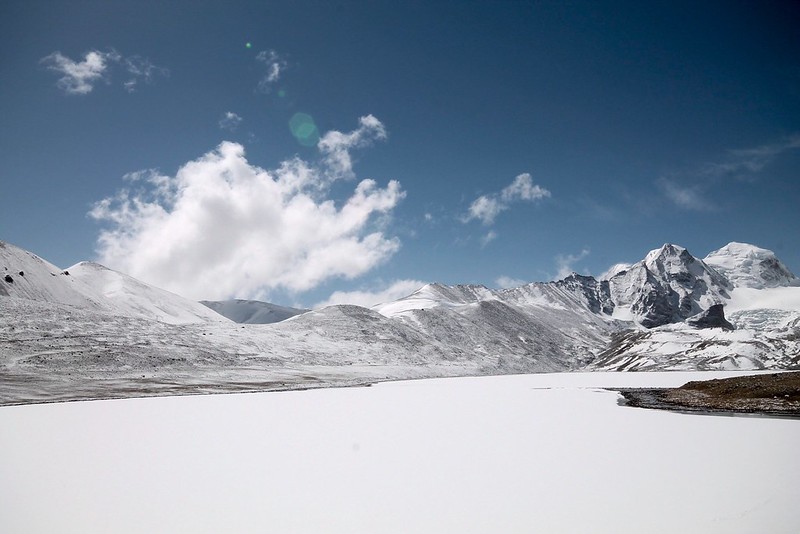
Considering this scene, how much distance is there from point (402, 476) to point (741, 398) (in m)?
35.6

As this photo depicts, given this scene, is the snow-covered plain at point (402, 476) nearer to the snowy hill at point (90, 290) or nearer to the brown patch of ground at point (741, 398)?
the brown patch of ground at point (741, 398)

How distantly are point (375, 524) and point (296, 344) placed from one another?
4156 inches

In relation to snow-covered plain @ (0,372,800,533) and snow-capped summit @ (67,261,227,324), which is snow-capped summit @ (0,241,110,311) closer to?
snow-capped summit @ (67,261,227,324)

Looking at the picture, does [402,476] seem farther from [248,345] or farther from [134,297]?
[134,297]

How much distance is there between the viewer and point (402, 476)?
533 inches

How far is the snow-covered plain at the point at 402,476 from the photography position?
9.88m

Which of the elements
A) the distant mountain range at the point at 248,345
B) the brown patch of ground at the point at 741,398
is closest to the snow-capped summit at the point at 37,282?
the distant mountain range at the point at 248,345

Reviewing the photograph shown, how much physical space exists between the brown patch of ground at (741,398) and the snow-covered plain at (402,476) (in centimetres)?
664

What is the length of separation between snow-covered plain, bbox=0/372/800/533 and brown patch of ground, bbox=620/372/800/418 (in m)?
6.64

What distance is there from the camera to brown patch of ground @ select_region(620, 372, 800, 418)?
3073 cm

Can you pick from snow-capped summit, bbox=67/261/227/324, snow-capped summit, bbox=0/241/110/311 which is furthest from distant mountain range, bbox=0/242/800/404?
snow-capped summit, bbox=67/261/227/324

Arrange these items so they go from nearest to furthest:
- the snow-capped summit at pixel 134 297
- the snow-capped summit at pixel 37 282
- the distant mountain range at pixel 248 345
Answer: the distant mountain range at pixel 248 345 < the snow-capped summit at pixel 37 282 < the snow-capped summit at pixel 134 297

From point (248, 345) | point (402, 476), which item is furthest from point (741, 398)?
point (248, 345)

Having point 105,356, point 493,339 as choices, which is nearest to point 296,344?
point 105,356
